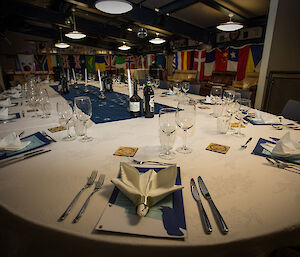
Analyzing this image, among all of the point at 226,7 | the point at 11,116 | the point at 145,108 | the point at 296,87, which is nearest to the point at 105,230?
the point at 145,108

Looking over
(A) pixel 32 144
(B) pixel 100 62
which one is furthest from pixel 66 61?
(A) pixel 32 144

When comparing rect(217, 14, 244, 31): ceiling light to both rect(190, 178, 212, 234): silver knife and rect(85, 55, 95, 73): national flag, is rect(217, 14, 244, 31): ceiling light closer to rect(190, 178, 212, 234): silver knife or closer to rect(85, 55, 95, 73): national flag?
rect(190, 178, 212, 234): silver knife

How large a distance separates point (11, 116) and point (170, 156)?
4.96ft

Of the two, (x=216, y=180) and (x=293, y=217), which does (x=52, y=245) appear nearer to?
(x=216, y=180)

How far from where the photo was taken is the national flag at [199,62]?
9488 mm

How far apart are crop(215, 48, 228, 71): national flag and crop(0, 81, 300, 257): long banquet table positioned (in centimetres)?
866

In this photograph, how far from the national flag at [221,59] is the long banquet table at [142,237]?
28.4 feet

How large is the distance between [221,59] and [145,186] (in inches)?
368

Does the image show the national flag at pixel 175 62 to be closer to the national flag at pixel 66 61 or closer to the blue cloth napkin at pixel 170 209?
the national flag at pixel 66 61

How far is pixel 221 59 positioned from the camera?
859 centimetres

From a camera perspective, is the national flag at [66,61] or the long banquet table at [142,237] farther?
the national flag at [66,61]

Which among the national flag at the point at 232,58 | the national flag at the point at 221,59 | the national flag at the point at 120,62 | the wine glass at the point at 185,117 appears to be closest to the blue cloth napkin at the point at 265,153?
the wine glass at the point at 185,117

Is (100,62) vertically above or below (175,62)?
above

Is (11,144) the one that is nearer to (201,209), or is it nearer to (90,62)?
(201,209)
